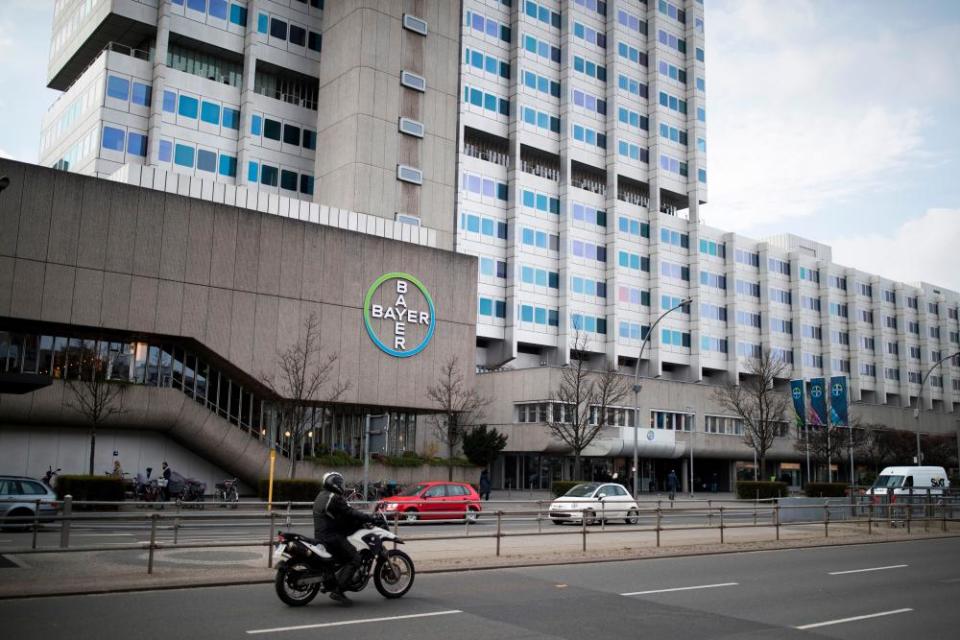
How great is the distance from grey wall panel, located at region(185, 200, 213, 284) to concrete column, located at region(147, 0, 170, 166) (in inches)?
602

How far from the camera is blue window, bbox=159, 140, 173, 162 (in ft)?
173

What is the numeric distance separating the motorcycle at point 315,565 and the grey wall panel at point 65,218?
94.2 feet

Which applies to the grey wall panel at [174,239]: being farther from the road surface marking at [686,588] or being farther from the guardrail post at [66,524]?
the road surface marking at [686,588]

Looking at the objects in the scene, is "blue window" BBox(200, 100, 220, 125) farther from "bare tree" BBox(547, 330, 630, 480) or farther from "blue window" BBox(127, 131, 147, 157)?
"bare tree" BBox(547, 330, 630, 480)

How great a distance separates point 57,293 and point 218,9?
1138 inches

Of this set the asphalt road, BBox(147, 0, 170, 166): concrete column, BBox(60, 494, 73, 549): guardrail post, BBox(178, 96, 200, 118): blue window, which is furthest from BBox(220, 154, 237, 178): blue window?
the asphalt road

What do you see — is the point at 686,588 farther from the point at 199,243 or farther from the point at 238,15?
the point at 238,15

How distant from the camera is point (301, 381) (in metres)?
39.3

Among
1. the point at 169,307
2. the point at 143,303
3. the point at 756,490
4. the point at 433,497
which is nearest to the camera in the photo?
the point at 433,497

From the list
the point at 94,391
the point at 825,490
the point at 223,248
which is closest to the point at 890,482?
the point at 825,490

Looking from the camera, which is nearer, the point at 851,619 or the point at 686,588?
the point at 851,619

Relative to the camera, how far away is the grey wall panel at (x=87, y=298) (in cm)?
3544

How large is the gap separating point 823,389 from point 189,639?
122ft

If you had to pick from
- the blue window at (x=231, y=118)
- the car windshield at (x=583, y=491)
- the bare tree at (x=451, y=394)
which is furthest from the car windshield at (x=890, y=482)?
the blue window at (x=231, y=118)
